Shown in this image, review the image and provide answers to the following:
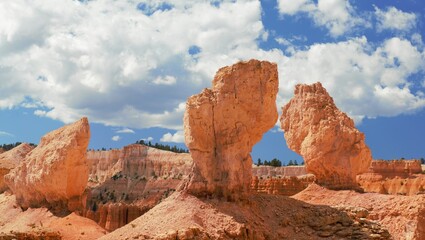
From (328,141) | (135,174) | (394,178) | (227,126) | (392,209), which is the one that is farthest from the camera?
(135,174)

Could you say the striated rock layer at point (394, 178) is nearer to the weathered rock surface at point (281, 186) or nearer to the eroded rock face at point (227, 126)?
the weathered rock surface at point (281, 186)

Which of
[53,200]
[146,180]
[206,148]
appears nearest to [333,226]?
[206,148]

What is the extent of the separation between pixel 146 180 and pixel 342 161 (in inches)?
2619

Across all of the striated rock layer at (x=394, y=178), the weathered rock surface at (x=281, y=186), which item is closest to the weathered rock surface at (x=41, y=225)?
the weathered rock surface at (x=281, y=186)

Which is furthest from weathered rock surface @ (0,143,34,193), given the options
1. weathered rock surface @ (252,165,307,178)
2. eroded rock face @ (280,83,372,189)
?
weathered rock surface @ (252,165,307,178)

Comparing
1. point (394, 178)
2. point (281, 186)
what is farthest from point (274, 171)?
point (281, 186)

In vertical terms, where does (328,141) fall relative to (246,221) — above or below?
above

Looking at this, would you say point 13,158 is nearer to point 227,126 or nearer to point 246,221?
point 227,126

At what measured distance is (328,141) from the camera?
29594 mm

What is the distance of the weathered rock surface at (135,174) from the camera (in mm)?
86375

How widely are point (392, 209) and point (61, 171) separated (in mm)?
16467

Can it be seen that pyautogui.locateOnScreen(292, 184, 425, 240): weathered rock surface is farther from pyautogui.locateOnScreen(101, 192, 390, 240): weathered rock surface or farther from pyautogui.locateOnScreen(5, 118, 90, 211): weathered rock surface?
pyautogui.locateOnScreen(5, 118, 90, 211): weathered rock surface

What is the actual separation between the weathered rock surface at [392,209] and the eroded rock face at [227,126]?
5442 millimetres

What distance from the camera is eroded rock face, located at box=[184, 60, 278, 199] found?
22219 mm
